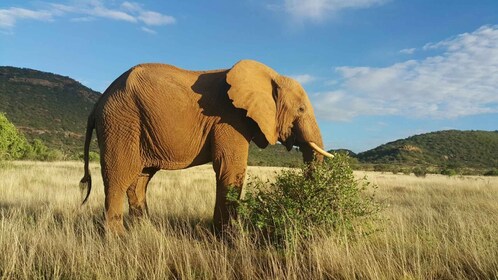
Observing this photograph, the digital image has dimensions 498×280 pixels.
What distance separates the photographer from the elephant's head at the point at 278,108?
6.85 m

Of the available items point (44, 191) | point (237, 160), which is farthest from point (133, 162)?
point (44, 191)

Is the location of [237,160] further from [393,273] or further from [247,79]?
[393,273]

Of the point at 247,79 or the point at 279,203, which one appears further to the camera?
the point at 247,79

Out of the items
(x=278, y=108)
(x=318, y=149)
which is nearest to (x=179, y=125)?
(x=278, y=108)

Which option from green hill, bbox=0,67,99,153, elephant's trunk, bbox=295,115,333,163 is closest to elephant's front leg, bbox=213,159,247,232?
elephant's trunk, bbox=295,115,333,163

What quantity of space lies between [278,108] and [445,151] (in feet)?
339

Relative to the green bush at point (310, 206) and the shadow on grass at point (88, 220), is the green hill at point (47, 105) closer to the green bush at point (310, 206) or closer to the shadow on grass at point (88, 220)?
the shadow on grass at point (88, 220)

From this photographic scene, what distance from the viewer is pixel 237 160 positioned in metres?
6.54

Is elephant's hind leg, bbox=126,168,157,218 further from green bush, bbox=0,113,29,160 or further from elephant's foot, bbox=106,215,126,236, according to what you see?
green bush, bbox=0,113,29,160

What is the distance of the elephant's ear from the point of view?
261 inches

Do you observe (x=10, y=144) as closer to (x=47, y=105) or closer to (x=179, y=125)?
(x=179, y=125)

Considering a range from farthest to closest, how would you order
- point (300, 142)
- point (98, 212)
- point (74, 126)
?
point (74, 126) < point (98, 212) < point (300, 142)

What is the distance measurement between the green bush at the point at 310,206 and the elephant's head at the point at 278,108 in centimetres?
99

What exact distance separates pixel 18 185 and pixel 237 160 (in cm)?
954
